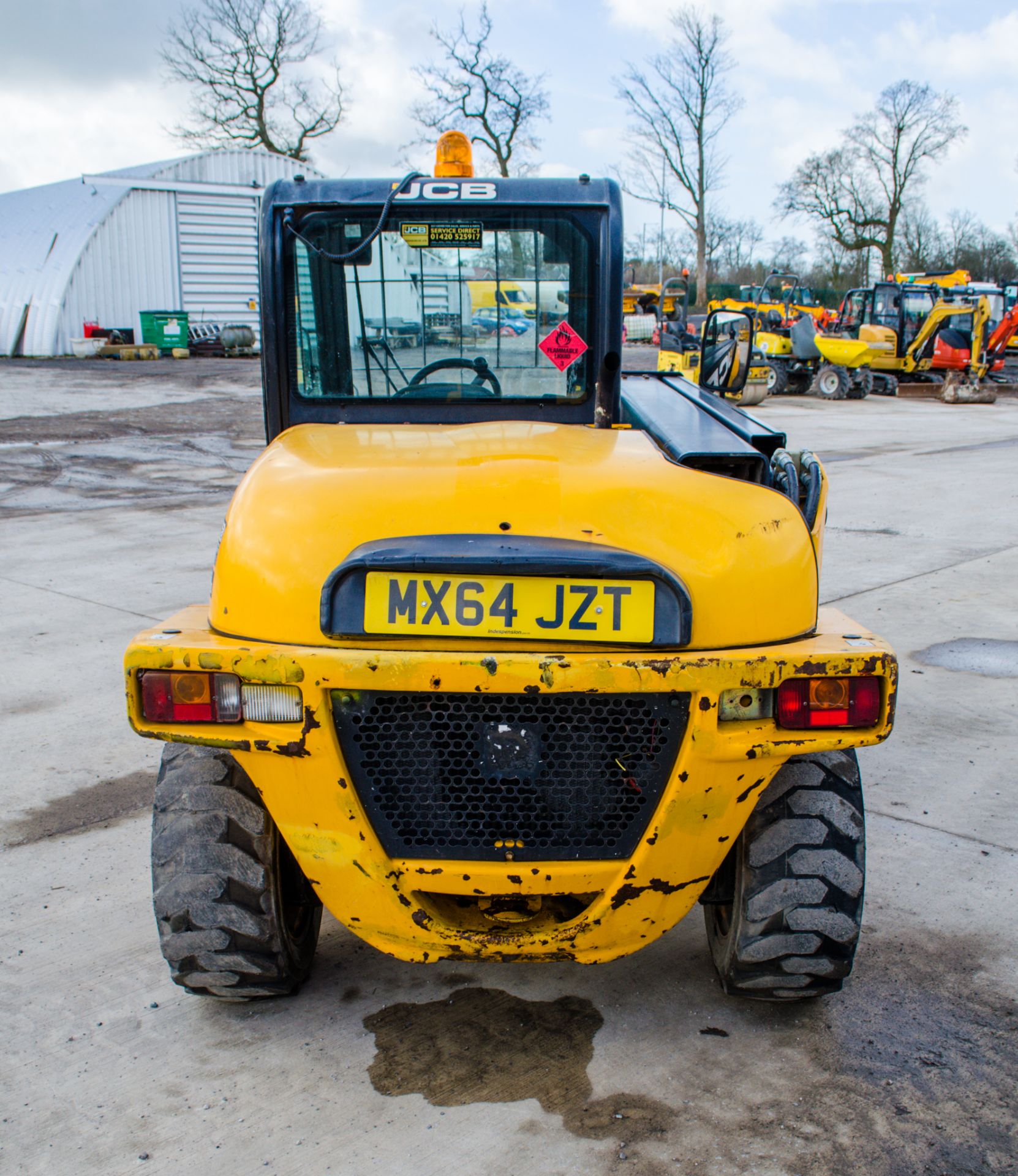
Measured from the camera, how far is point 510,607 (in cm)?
220

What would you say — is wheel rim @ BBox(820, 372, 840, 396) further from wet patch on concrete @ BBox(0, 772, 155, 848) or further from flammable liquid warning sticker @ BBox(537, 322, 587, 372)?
wet patch on concrete @ BBox(0, 772, 155, 848)

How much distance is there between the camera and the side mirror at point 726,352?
3754mm

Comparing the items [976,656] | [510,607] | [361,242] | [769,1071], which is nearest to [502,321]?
[361,242]

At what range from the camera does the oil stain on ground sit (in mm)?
2381

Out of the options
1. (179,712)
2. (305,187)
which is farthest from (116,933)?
(305,187)

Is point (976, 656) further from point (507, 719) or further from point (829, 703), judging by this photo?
point (507, 719)

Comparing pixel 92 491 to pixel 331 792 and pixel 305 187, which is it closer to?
pixel 305 187

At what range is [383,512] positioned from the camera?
2346 mm

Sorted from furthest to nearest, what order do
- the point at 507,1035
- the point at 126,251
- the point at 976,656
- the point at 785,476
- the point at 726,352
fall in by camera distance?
the point at 126,251 < the point at 976,656 < the point at 726,352 < the point at 785,476 < the point at 507,1035

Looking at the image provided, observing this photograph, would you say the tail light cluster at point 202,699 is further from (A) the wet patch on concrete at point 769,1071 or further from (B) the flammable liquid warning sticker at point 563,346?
(B) the flammable liquid warning sticker at point 563,346

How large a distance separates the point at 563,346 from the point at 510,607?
140 centimetres

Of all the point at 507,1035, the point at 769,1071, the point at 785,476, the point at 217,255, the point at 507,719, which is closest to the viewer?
the point at 507,719

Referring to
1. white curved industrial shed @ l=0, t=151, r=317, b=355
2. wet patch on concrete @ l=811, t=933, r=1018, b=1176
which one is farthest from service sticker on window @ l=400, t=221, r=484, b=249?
white curved industrial shed @ l=0, t=151, r=317, b=355

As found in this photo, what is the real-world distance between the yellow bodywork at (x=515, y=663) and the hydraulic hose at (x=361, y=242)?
102 centimetres
